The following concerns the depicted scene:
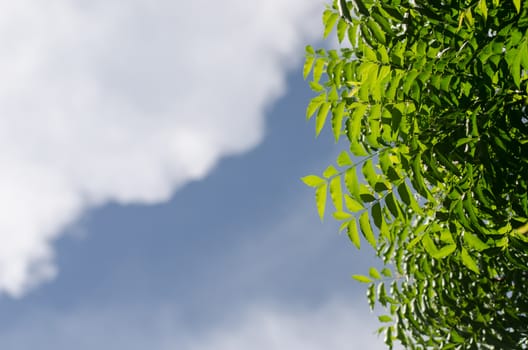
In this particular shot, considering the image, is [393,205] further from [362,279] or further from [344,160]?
[362,279]

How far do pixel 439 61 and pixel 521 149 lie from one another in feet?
2.50

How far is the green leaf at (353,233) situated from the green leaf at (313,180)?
0.33 m

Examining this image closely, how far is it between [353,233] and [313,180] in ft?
1.39

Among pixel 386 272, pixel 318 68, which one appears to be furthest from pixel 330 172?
pixel 386 272

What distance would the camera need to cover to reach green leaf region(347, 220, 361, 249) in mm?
3760

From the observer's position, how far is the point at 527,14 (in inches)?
140

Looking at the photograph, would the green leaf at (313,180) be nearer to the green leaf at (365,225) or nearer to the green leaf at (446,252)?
the green leaf at (365,225)

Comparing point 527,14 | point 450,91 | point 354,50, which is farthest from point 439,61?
point 354,50

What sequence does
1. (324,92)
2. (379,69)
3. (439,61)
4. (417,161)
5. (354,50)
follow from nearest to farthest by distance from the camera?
(417,161)
(439,61)
(379,69)
(324,92)
(354,50)

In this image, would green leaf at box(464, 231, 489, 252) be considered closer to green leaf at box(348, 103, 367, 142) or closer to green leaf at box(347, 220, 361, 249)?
green leaf at box(347, 220, 361, 249)

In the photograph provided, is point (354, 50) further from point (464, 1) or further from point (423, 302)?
point (423, 302)

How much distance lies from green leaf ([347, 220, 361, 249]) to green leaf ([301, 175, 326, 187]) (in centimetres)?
33

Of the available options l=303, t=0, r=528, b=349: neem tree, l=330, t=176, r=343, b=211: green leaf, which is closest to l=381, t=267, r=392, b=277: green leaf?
l=303, t=0, r=528, b=349: neem tree

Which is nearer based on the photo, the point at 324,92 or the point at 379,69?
the point at 379,69
